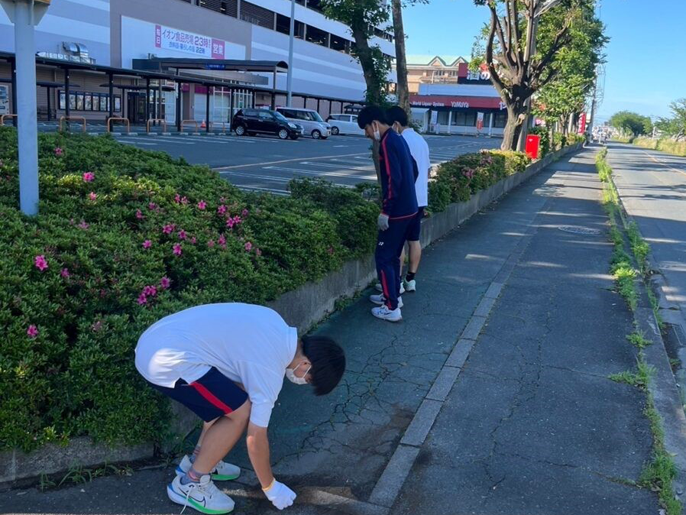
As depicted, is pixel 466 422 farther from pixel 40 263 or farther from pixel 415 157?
pixel 415 157

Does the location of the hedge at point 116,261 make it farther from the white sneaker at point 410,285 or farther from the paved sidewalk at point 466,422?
the white sneaker at point 410,285

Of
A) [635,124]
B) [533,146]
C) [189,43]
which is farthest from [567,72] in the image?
[635,124]

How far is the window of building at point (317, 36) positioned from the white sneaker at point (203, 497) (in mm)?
59654

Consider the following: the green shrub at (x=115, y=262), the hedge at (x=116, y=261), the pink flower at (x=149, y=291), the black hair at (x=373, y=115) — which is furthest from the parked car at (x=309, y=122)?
the pink flower at (x=149, y=291)

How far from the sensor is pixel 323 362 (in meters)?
2.80

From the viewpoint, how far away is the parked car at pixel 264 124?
111 feet

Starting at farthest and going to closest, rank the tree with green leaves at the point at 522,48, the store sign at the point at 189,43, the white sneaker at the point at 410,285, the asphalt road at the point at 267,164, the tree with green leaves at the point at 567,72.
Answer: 1. the store sign at the point at 189,43
2. the tree with green leaves at the point at 567,72
3. the tree with green leaves at the point at 522,48
4. the asphalt road at the point at 267,164
5. the white sneaker at the point at 410,285

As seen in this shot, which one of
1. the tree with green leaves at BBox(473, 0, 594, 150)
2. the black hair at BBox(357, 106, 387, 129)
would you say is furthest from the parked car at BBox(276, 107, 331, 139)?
the black hair at BBox(357, 106, 387, 129)

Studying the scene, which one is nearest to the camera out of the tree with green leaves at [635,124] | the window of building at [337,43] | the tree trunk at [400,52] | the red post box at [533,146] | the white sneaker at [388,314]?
the white sneaker at [388,314]

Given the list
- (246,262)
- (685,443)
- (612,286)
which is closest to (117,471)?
(246,262)

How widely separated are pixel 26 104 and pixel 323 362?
2682 millimetres

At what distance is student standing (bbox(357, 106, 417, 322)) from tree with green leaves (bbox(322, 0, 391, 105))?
2790 millimetres

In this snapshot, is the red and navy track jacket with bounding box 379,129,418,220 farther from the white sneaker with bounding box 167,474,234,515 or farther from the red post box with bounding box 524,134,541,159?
the red post box with bounding box 524,134,541,159

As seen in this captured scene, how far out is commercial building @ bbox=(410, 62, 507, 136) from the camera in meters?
76.9
